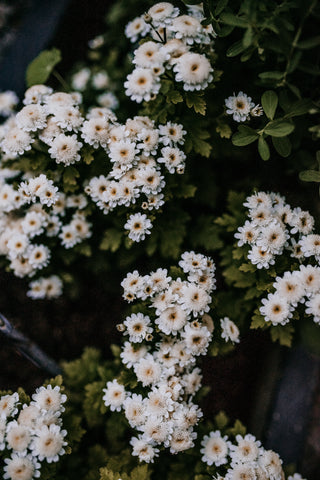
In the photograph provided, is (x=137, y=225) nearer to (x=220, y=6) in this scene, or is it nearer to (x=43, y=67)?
(x=220, y=6)

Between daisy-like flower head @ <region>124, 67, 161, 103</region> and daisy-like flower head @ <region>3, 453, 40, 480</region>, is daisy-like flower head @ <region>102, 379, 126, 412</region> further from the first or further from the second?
daisy-like flower head @ <region>124, 67, 161, 103</region>

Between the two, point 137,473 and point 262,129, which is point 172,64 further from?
point 137,473

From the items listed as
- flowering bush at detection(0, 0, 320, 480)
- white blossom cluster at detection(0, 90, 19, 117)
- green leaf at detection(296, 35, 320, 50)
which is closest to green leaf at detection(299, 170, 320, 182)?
flowering bush at detection(0, 0, 320, 480)

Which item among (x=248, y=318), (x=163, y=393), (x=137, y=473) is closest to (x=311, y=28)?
(x=248, y=318)

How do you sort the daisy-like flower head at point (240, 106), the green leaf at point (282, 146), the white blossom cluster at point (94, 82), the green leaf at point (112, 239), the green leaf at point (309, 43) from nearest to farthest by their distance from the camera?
the green leaf at point (309, 43) → the green leaf at point (282, 146) → the daisy-like flower head at point (240, 106) → the green leaf at point (112, 239) → the white blossom cluster at point (94, 82)

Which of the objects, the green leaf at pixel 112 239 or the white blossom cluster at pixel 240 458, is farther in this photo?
the green leaf at pixel 112 239

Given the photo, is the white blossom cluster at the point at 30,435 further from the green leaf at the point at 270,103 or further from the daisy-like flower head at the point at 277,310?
the green leaf at the point at 270,103

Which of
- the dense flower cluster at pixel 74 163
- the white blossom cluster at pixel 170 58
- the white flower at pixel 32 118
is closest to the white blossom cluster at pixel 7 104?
the dense flower cluster at pixel 74 163

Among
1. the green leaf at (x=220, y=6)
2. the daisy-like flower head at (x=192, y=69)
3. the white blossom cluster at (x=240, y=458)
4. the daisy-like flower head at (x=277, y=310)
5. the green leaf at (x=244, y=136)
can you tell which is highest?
the green leaf at (x=220, y=6)
